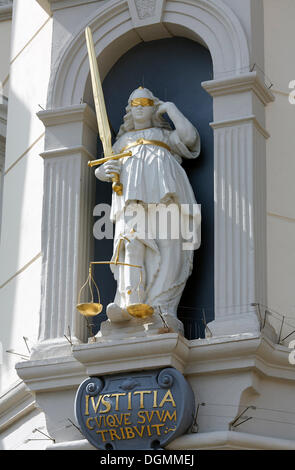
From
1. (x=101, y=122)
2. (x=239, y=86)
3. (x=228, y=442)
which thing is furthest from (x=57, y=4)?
(x=228, y=442)

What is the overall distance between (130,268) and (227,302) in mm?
685

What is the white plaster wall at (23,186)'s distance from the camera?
33.1 ft

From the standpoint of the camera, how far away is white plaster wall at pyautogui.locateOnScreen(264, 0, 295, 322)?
945 centimetres

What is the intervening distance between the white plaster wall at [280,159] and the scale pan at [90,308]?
1.11m

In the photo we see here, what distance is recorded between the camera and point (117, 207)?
9625 mm

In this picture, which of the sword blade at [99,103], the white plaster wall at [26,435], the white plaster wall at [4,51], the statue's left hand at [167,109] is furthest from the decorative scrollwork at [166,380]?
the white plaster wall at [4,51]

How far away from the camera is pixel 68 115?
10156 millimetres

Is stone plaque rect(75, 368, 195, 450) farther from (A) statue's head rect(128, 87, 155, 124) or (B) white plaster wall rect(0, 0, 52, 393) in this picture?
(A) statue's head rect(128, 87, 155, 124)

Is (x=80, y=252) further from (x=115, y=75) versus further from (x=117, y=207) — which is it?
(x=115, y=75)

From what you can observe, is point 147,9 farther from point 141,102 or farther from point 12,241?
point 12,241

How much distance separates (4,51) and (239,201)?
3074mm
